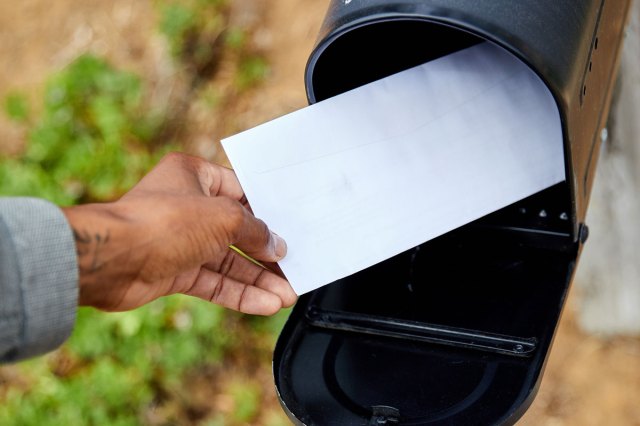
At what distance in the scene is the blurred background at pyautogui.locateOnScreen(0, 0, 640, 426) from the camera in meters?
2.51

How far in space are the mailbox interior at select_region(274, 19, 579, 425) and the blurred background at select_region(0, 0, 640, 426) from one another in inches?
24.7

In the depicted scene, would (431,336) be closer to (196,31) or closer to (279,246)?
(279,246)

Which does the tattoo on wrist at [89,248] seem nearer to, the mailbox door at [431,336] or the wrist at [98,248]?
the wrist at [98,248]

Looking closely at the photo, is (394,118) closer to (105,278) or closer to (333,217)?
(333,217)

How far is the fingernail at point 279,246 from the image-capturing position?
147cm

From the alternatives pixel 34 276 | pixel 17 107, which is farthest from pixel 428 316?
pixel 17 107

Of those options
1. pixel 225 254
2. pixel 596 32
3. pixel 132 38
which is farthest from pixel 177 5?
pixel 596 32

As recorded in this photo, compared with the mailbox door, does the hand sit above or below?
above

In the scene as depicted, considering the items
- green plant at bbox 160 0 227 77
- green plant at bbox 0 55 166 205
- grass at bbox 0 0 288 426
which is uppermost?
green plant at bbox 160 0 227 77

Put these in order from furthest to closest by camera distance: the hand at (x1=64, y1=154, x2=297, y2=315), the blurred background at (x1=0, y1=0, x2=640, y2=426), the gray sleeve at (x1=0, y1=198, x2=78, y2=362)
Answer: the blurred background at (x1=0, y1=0, x2=640, y2=426) → the hand at (x1=64, y1=154, x2=297, y2=315) → the gray sleeve at (x1=0, y1=198, x2=78, y2=362)

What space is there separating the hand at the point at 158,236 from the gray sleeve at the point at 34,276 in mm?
51

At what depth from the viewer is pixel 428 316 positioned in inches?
62.2

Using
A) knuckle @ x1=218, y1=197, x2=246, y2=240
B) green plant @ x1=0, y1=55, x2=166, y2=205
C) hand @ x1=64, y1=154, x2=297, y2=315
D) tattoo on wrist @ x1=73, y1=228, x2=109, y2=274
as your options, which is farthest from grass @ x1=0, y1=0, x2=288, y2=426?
tattoo on wrist @ x1=73, y1=228, x2=109, y2=274

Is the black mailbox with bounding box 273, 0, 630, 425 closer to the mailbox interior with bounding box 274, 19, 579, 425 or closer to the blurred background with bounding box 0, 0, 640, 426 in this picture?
the mailbox interior with bounding box 274, 19, 579, 425
